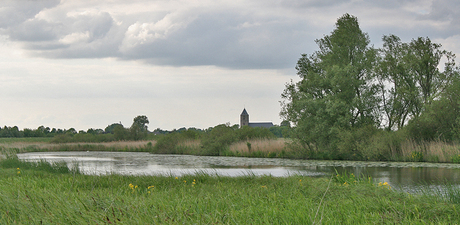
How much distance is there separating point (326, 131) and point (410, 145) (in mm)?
5813

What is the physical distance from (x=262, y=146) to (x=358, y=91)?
8560 millimetres

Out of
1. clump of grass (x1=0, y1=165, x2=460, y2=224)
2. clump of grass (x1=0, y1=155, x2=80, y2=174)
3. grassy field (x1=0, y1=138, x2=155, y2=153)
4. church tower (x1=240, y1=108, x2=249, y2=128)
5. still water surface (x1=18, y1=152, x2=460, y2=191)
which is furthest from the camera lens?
church tower (x1=240, y1=108, x2=249, y2=128)

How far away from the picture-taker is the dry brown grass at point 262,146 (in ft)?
104

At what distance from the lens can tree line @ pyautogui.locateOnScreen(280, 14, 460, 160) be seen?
2836 cm

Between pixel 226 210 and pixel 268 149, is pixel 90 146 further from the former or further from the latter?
pixel 226 210

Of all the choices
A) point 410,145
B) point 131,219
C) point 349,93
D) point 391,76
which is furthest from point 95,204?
point 391,76

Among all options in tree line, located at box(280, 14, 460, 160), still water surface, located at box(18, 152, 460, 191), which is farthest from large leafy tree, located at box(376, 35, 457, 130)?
still water surface, located at box(18, 152, 460, 191)

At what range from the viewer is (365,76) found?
30453 mm

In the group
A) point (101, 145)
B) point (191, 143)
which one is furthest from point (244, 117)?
point (191, 143)

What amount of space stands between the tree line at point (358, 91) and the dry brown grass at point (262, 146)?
1858 mm

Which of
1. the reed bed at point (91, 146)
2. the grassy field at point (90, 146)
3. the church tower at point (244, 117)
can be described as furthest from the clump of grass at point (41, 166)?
the church tower at point (244, 117)

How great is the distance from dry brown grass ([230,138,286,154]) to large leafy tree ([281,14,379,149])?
2061mm

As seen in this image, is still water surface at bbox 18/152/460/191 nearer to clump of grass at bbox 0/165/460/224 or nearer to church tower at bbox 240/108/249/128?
clump of grass at bbox 0/165/460/224

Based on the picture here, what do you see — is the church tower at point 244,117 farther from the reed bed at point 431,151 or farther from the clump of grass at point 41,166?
the clump of grass at point 41,166
